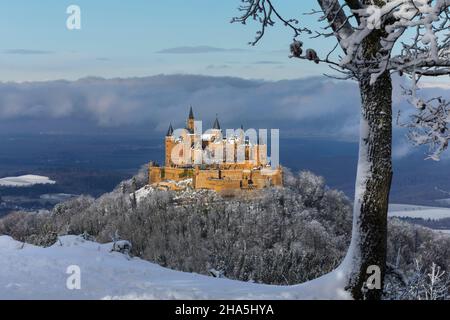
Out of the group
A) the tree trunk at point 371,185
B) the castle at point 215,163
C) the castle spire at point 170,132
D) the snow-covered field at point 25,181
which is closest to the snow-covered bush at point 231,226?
the castle at point 215,163

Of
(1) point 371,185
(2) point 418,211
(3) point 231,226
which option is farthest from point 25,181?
(1) point 371,185

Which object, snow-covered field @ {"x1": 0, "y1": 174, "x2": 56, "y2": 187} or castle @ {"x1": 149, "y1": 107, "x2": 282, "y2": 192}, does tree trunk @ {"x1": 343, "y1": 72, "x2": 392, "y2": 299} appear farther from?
snow-covered field @ {"x1": 0, "y1": 174, "x2": 56, "y2": 187}

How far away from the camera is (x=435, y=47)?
607 cm

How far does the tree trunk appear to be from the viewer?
27.6ft

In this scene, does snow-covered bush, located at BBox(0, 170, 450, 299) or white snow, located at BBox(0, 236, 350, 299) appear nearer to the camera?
white snow, located at BBox(0, 236, 350, 299)

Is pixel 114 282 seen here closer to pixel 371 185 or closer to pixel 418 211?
pixel 371 185

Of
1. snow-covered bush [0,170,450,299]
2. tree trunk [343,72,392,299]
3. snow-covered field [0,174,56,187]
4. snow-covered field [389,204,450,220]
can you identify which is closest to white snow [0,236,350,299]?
tree trunk [343,72,392,299]

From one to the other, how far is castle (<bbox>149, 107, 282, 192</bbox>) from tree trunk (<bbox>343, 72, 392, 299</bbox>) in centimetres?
7019

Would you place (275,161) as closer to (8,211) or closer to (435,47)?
(8,211)

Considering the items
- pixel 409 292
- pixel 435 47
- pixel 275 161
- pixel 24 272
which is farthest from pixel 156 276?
pixel 275 161

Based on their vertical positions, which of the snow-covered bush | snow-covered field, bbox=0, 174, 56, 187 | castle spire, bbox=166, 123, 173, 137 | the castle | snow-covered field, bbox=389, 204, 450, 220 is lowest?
snow-covered field, bbox=389, 204, 450, 220

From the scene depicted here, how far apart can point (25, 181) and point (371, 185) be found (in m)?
101
